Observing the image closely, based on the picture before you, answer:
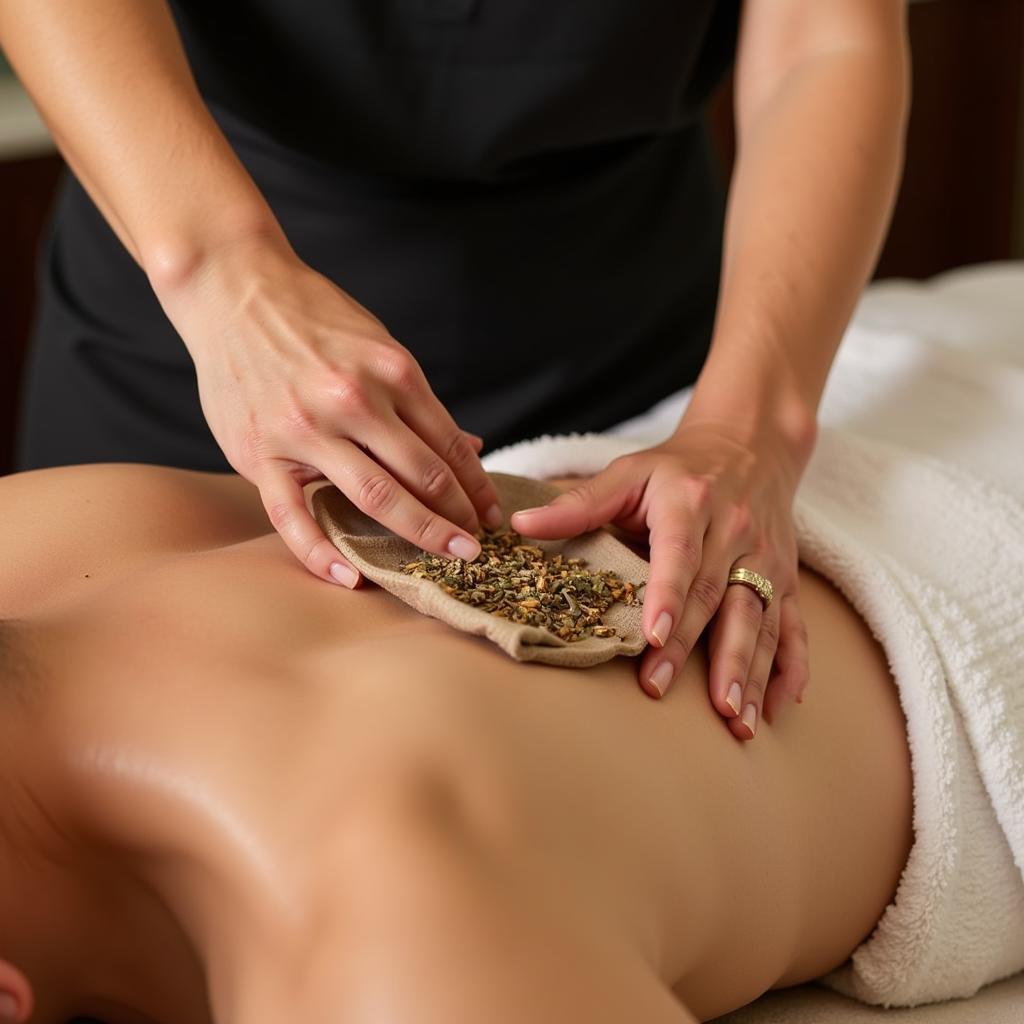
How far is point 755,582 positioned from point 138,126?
0.60 metres

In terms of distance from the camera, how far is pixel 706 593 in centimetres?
102

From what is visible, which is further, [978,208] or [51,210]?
[978,208]

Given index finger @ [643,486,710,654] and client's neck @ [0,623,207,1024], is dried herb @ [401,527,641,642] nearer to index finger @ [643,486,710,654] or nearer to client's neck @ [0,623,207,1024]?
index finger @ [643,486,710,654]

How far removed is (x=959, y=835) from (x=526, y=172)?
81 centimetres

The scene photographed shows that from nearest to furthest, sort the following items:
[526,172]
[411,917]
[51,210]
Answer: [411,917], [526,172], [51,210]

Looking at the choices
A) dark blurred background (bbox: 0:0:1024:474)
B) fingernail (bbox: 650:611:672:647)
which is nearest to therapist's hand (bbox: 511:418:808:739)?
fingernail (bbox: 650:611:672:647)

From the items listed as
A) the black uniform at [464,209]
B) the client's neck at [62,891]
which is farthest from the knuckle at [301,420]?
the black uniform at [464,209]

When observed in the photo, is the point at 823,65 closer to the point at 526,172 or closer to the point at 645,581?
the point at 526,172

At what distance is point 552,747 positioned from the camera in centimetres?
85

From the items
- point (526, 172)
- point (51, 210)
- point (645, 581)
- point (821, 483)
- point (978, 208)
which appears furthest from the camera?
point (978, 208)

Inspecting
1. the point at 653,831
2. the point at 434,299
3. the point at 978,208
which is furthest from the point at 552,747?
the point at 978,208

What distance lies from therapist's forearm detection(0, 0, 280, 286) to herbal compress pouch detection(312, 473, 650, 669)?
0.22 m

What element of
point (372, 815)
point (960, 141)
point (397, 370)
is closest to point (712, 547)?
point (397, 370)

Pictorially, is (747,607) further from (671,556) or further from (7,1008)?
(7,1008)
